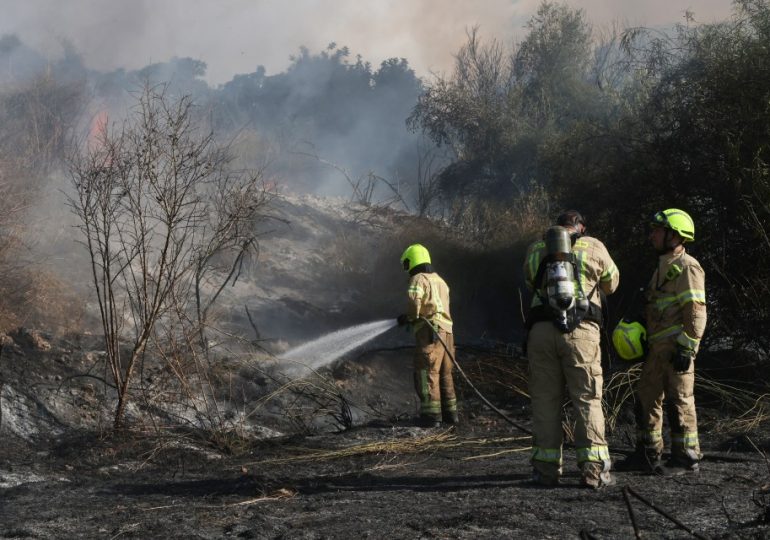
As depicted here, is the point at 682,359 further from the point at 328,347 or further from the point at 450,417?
the point at 328,347

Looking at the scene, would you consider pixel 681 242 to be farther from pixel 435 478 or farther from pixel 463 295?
pixel 463 295

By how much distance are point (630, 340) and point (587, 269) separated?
595mm

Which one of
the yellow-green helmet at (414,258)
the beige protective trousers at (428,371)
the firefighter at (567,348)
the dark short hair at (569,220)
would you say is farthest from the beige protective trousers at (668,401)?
the yellow-green helmet at (414,258)

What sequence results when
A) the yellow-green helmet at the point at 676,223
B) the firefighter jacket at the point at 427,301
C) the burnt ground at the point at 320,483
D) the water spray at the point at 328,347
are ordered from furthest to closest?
the water spray at the point at 328,347 → the firefighter jacket at the point at 427,301 → the yellow-green helmet at the point at 676,223 → the burnt ground at the point at 320,483

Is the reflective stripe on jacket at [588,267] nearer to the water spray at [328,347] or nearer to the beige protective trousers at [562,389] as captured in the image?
the beige protective trousers at [562,389]

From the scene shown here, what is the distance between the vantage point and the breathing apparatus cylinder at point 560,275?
16.4 feet

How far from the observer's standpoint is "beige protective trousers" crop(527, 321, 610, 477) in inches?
197

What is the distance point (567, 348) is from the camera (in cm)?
501

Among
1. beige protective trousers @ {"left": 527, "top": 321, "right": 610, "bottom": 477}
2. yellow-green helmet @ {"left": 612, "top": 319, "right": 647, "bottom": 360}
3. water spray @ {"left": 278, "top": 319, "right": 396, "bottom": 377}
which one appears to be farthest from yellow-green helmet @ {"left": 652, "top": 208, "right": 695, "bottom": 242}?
water spray @ {"left": 278, "top": 319, "right": 396, "bottom": 377}

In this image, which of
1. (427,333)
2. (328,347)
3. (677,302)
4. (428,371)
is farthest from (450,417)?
(328,347)

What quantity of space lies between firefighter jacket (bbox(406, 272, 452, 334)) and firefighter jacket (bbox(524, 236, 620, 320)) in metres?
2.67

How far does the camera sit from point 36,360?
8.74m

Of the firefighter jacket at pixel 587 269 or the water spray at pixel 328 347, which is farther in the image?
the water spray at pixel 328 347

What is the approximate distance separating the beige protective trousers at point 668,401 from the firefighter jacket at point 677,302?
113 mm
